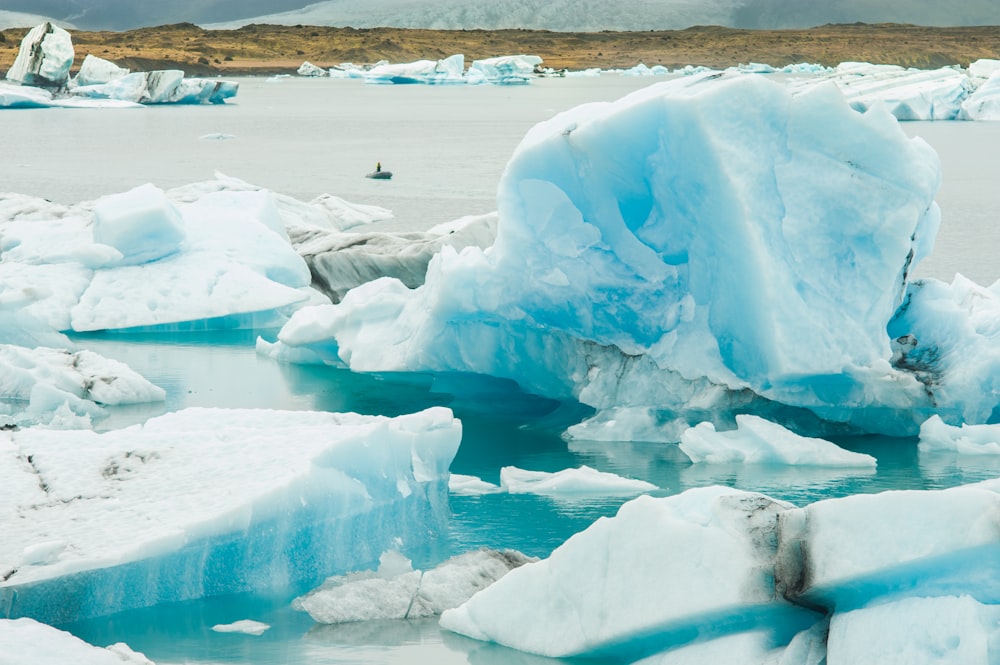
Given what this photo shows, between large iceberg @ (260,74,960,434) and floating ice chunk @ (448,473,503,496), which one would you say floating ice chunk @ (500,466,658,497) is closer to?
floating ice chunk @ (448,473,503,496)

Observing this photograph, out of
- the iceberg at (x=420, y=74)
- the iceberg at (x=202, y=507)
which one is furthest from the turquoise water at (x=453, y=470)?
the iceberg at (x=420, y=74)

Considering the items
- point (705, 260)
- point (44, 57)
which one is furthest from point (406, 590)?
point (44, 57)

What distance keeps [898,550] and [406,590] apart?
1.57 m

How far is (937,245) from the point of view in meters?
11.0

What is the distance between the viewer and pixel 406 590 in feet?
12.6

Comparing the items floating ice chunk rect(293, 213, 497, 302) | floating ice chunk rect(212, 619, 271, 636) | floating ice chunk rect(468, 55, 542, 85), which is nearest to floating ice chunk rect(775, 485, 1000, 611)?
floating ice chunk rect(212, 619, 271, 636)

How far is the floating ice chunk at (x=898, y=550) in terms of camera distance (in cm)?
279

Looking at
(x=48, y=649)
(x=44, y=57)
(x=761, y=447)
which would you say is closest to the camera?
(x=48, y=649)

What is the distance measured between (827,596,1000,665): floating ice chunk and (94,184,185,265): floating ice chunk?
693 cm

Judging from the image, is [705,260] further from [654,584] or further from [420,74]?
[420,74]

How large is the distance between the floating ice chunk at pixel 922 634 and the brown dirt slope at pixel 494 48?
148ft

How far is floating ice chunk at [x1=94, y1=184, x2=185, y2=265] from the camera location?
880cm

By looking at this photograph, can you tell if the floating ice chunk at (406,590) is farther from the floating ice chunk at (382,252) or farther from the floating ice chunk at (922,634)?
the floating ice chunk at (382,252)

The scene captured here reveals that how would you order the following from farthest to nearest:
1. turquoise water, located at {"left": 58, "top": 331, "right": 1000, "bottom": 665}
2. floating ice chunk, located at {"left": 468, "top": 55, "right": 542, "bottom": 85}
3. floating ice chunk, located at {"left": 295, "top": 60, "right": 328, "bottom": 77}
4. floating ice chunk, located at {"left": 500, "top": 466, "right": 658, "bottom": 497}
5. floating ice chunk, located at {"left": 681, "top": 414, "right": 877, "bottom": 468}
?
floating ice chunk, located at {"left": 295, "top": 60, "right": 328, "bottom": 77} → floating ice chunk, located at {"left": 468, "top": 55, "right": 542, "bottom": 85} → floating ice chunk, located at {"left": 681, "top": 414, "right": 877, "bottom": 468} → floating ice chunk, located at {"left": 500, "top": 466, "right": 658, "bottom": 497} → turquoise water, located at {"left": 58, "top": 331, "right": 1000, "bottom": 665}
